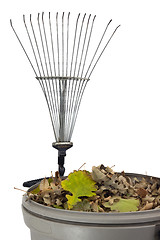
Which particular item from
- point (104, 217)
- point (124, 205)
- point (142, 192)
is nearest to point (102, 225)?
point (104, 217)

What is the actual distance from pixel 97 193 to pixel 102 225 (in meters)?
0.24

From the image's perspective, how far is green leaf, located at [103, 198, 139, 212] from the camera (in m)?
1.59

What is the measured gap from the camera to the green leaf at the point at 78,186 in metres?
1.62

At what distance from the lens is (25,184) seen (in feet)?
6.57

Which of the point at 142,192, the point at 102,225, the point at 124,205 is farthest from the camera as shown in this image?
the point at 142,192

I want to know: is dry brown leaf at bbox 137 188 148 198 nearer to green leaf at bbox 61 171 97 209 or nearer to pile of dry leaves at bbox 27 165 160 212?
pile of dry leaves at bbox 27 165 160 212

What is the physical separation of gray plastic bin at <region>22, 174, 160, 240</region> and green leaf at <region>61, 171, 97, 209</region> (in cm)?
10

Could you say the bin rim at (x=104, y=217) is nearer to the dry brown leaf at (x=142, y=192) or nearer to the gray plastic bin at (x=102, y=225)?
the gray plastic bin at (x=102, y=225)

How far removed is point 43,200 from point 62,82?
22.8 inches

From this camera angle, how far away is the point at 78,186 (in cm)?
167

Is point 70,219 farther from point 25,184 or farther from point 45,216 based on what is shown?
point 25,184

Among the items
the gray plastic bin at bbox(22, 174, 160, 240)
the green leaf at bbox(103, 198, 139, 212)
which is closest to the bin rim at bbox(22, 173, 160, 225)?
the gray plastic bin at bbox(22, 174, 160, 240)

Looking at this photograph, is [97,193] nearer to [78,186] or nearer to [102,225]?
[78,186]

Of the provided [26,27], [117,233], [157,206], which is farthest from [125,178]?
[26,27]
